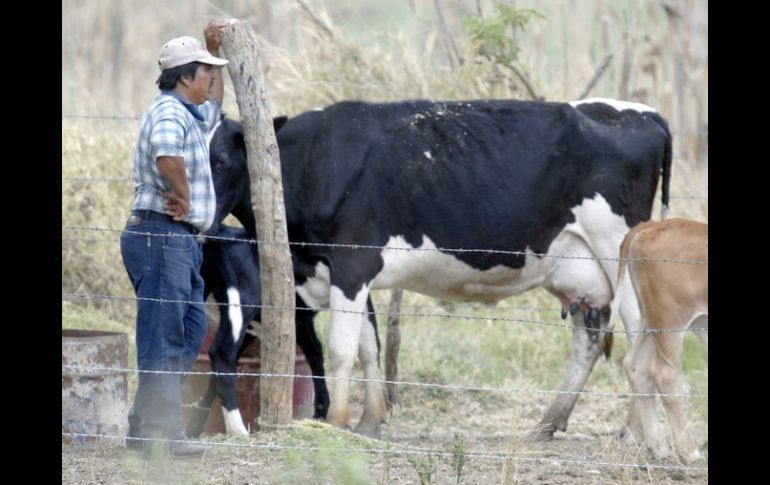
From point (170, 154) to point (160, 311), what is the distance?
0.83m

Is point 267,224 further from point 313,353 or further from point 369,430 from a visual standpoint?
point 369,430

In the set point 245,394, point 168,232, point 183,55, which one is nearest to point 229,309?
point 245,394

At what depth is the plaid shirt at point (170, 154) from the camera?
6.55m

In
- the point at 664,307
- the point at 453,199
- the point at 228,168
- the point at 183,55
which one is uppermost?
the point at 183,55

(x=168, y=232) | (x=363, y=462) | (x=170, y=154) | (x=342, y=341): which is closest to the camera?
(x=363, y=462)

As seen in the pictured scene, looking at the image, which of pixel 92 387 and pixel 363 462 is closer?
pixel 363 462

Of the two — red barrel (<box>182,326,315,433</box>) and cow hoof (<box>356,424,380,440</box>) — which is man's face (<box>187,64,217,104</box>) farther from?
cow hoof (<box>356,424,380,440</box>)

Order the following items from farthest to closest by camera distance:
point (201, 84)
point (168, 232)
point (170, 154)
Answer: point (201, 84) → point (168, 232) → point (170, 154)

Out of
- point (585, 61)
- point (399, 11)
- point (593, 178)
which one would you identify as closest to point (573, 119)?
point (593, 178)

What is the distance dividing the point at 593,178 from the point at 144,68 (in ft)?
40.9

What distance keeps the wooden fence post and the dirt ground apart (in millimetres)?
267

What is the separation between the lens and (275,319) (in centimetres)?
709

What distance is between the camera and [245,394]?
8.34 m
